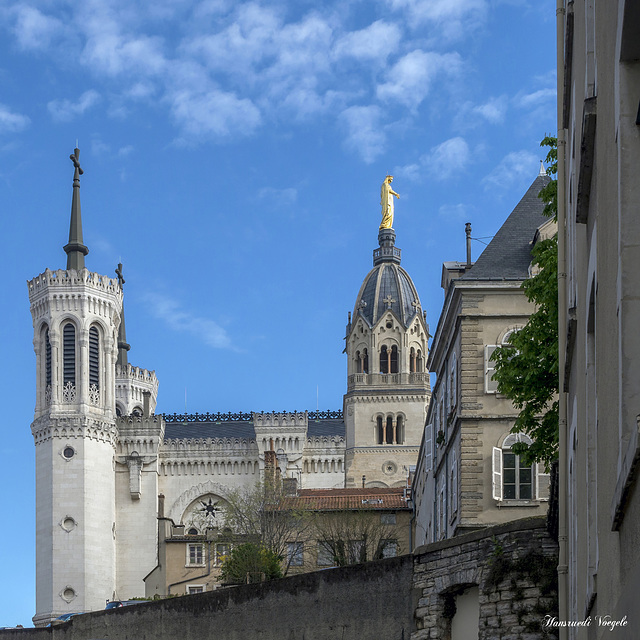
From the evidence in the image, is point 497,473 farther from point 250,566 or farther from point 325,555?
point 325,555

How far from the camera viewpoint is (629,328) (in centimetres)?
524

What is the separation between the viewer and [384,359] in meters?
110

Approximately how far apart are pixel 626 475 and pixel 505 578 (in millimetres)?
A: 12568

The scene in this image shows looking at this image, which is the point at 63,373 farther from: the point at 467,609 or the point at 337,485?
the point at 467,609

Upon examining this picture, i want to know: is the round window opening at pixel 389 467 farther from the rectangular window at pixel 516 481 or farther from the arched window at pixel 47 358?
the rectangular window at pixel 516 481

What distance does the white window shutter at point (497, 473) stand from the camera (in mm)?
29938

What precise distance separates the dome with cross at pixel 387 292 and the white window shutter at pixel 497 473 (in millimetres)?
79049

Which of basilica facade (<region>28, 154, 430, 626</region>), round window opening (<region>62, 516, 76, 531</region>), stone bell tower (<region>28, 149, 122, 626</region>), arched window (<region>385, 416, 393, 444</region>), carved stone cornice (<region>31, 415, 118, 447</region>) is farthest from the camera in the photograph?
arched window (<region>385, 416, 393, 444</region>)

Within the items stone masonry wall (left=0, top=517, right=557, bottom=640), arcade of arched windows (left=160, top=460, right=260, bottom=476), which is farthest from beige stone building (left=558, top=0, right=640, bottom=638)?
arcade of arched windows (left=160, top=460, right=260, bottom=476)

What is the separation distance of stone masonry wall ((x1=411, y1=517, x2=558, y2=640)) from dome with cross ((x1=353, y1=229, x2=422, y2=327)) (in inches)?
3570

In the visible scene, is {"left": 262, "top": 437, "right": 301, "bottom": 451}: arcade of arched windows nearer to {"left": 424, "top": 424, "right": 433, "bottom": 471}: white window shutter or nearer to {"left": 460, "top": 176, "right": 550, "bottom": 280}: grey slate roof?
{"left": 424, "top": 424, "right": 433, "bottom": 471}: white window shutter

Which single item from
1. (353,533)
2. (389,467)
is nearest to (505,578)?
(353,533)

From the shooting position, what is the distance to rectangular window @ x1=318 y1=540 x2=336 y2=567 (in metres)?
46.5

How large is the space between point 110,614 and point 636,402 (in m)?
27.7
